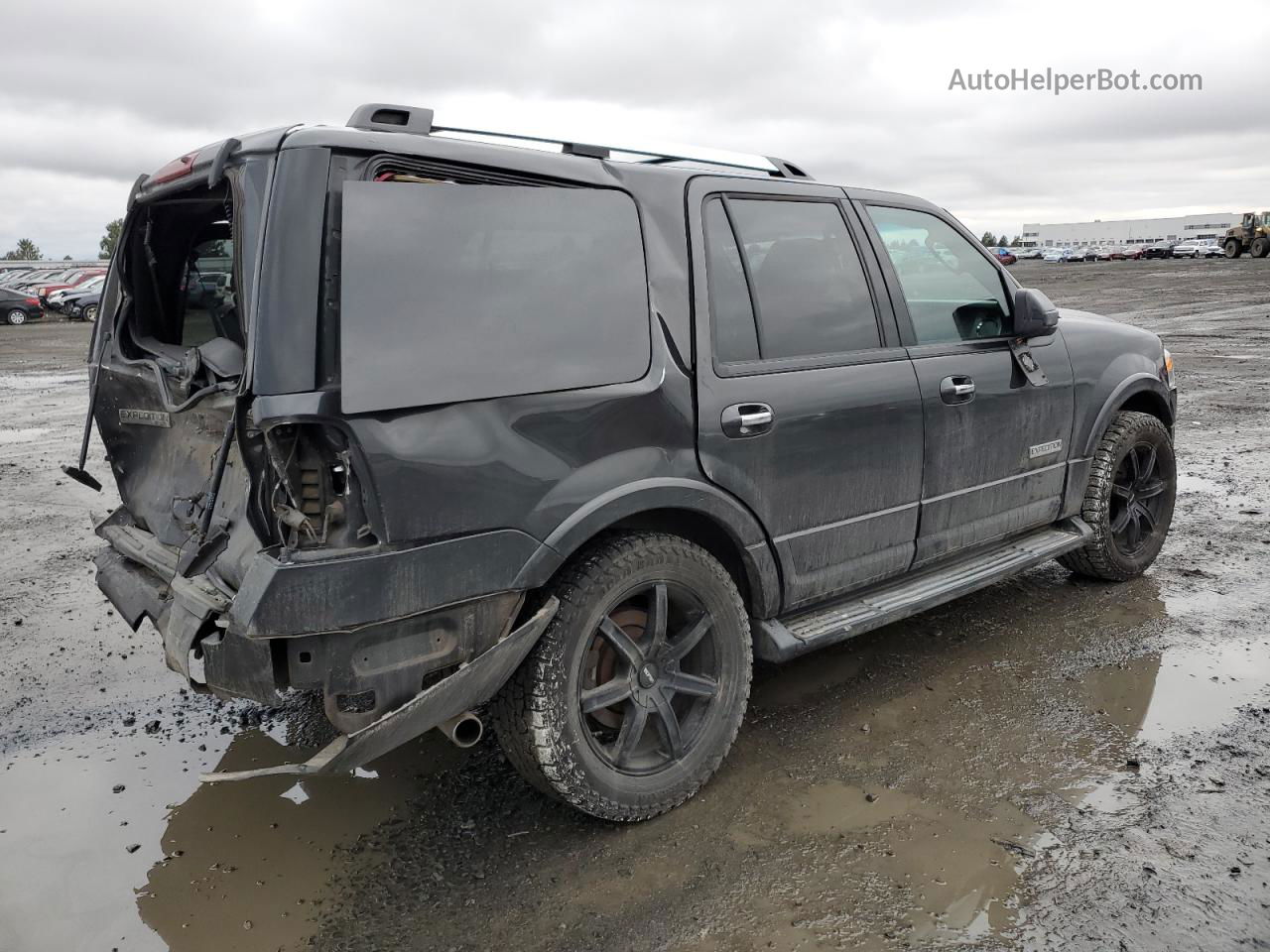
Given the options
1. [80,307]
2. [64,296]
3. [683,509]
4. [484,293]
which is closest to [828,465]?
[683,509]

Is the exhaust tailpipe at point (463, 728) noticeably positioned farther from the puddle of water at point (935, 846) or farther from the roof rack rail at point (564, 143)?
the roof rack rail at point (564, 143)

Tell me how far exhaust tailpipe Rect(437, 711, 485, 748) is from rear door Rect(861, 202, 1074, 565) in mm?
1963

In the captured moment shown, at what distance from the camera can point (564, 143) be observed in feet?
10.3

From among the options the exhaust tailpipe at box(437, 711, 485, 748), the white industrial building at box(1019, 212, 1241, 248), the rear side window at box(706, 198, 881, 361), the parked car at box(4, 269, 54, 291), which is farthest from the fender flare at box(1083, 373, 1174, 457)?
the white industrial building at box(1019, 212, 1241, 248)

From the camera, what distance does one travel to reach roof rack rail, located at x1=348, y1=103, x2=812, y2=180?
274 cm

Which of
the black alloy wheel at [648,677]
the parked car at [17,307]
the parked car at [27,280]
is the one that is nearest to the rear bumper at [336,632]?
the black alloy wheel at [648,677]

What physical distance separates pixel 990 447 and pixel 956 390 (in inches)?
15.0

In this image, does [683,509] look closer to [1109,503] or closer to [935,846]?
[935,846]

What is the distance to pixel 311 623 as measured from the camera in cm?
250

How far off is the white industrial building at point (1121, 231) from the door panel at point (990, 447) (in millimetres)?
129529

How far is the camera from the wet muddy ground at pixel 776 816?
2686 millimetres

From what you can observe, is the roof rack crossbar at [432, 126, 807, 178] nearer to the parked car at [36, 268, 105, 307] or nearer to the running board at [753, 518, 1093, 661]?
the running board at [753, 518, 1093, 661]

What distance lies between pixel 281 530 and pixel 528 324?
87 centimetres

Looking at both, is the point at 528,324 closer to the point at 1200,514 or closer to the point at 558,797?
the point at 558,797
